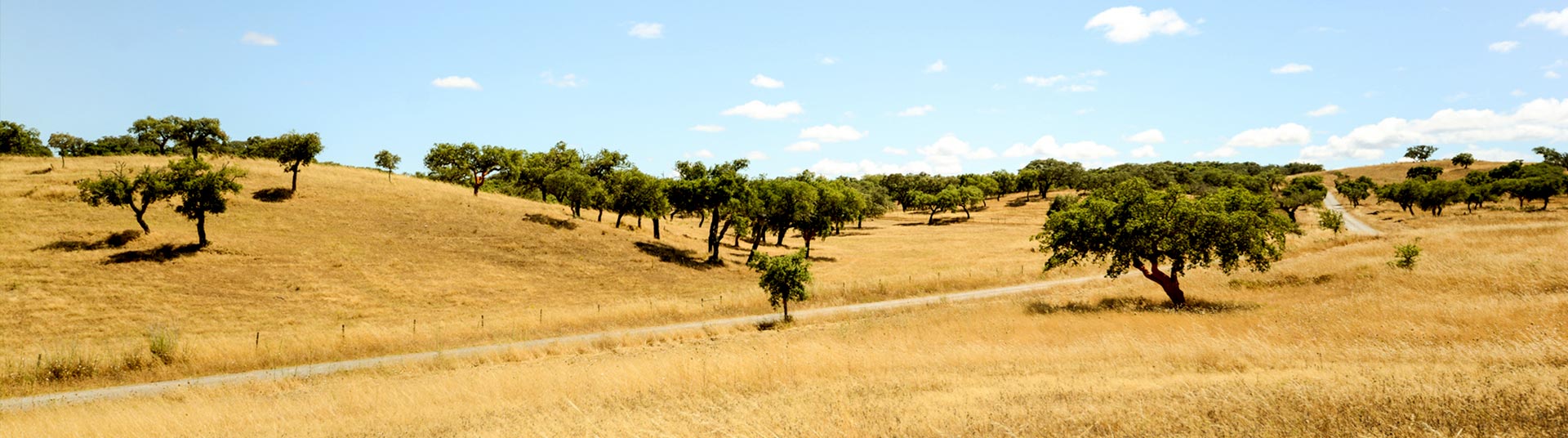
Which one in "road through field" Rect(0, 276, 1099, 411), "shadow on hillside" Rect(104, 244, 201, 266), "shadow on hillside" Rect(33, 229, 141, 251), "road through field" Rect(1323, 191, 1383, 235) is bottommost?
"road through field" Rect(0, 276, 1099, 411)

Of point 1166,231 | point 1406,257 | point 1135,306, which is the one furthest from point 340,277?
point 1406,257

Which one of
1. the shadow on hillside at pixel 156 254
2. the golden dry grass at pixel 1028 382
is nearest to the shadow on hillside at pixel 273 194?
the shadow on hillside at pixel 156 254

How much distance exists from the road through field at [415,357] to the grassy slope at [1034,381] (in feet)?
6.61

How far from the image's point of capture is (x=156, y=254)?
1747 inches

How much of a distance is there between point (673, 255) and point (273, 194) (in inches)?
1497

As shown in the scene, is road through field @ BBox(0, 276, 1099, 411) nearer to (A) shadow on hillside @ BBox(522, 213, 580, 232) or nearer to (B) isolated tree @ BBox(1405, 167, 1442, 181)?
(A) shadow on hillside @ BBox(522, 213, 580, 232)

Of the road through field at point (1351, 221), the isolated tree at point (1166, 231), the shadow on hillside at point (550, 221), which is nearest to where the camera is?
the isolated tree at point (1166, 231)

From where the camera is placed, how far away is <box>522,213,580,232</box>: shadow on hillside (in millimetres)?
65562

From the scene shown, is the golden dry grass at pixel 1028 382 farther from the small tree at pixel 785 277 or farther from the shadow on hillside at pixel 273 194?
the shadow on hillside at pixel 273 194

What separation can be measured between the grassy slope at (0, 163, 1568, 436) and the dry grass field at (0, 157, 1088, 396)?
296 inches

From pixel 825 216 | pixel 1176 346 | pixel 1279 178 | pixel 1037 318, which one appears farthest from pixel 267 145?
pixel 1279 178

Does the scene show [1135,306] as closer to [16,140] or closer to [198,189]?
[198,189]

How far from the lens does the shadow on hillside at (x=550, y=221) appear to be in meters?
65.6

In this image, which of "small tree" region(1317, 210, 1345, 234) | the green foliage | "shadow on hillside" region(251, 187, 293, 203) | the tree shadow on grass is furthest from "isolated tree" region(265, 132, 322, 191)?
"small tree" region(1317, 210, 1345, 234)
